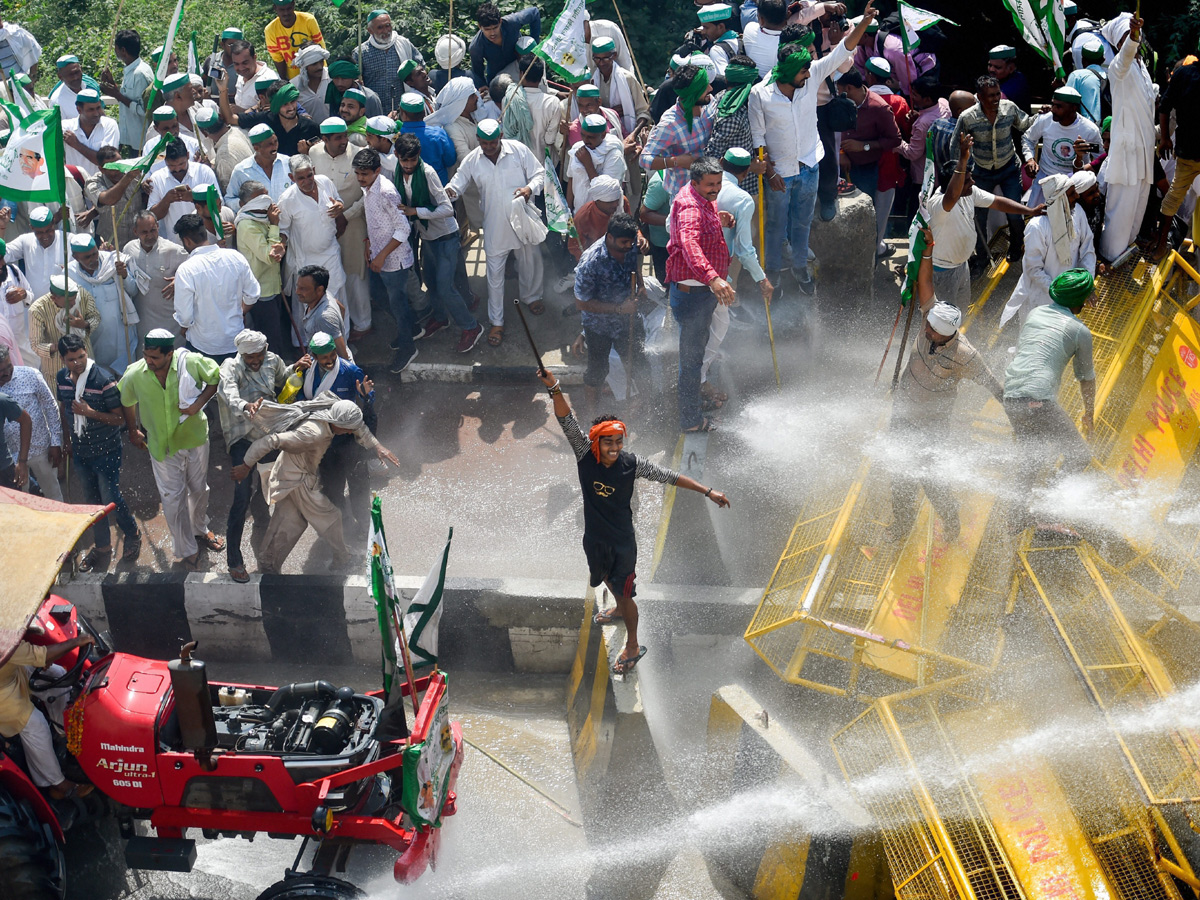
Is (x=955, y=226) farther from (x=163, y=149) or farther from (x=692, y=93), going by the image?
(x=163, y=149)

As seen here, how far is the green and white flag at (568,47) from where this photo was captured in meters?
10.1

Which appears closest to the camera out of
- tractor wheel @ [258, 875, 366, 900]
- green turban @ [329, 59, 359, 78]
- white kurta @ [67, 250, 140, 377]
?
tractor wheel @ [258, 875, 366, 900]

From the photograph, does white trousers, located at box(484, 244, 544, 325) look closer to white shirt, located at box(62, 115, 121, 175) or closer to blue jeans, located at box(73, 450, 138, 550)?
blue jeans, located at box(73, 450, 138, 550)

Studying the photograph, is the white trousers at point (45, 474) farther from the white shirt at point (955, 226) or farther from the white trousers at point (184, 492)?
the white shirt at point (955, 226)

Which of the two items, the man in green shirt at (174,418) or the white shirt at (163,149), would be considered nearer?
the man in green shirt at (174,418)

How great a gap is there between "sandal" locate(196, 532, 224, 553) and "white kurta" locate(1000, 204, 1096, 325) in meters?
6.28

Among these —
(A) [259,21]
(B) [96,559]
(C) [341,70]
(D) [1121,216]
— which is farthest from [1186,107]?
(A) [259,21]

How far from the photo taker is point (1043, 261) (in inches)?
336

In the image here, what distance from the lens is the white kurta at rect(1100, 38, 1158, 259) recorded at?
8547 millimetres

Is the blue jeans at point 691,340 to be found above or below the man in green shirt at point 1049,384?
below

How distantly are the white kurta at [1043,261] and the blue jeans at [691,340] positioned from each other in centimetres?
239

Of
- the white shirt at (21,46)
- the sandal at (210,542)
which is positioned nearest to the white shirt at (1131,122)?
the sandal at (210,542)

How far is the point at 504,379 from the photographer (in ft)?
33.0

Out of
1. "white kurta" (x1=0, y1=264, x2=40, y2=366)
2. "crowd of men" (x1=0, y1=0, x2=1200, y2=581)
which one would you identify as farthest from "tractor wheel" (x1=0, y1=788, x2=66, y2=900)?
"white kurta" (x1=0, y1=264, x2=40, y2=366)
